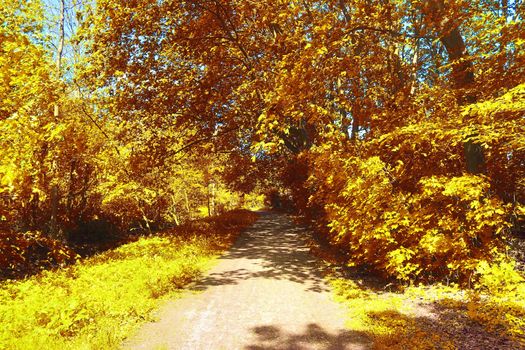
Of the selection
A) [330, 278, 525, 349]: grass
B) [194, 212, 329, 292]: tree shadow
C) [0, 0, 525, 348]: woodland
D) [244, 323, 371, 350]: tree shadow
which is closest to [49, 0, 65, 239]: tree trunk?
[0, 0, 525, 348]: woodland

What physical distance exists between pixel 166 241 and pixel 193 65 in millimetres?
7737

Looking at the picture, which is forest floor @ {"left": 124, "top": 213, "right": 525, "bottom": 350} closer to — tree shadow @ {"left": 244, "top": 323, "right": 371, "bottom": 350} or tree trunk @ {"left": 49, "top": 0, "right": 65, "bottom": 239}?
tree shadow @ {"left": 244, "top": 323, "right": 371, "bottom": 350}

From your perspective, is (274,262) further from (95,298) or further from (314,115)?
(95,298)

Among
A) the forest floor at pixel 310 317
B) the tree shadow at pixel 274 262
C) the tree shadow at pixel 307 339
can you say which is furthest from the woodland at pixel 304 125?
the tree shadow at pixel 307 339

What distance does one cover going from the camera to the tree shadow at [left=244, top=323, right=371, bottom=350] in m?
5.46

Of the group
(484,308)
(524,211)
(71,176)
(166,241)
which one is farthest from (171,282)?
(71,176)

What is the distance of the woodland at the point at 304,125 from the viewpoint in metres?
6.61

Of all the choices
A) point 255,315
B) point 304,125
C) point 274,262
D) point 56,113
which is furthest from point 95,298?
point 304,125

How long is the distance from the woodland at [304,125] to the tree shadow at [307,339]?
2192mm

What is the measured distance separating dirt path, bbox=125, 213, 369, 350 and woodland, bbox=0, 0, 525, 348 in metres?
1.43

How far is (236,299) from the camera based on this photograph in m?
7.73

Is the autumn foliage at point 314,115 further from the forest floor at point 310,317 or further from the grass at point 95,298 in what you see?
the grass at point 95,298

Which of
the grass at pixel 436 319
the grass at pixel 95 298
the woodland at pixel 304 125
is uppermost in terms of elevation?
the woodland at pixel 304 125

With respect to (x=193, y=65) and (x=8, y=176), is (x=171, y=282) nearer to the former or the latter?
(x=8, y=176)
